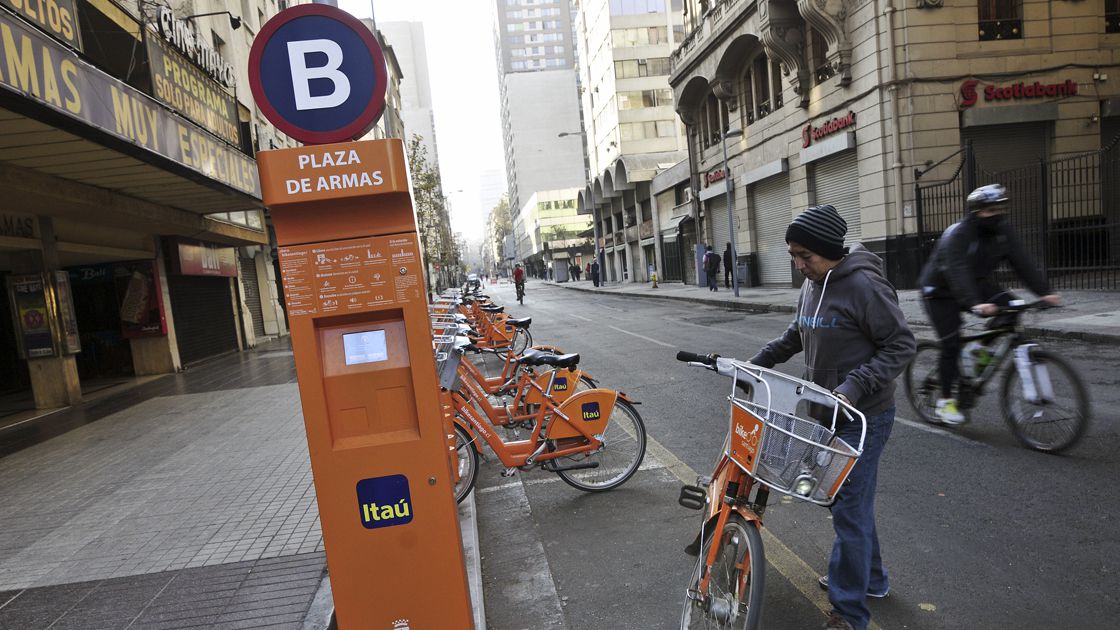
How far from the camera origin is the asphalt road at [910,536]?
2885mm

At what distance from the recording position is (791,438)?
2137 mm

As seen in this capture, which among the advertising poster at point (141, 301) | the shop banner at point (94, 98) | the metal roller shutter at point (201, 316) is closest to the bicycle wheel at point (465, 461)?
the shop banner at point (94, 98)

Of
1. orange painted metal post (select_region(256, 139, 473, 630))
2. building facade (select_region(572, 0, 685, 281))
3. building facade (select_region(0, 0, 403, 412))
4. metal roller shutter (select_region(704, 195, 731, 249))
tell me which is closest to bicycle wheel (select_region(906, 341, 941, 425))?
orange painted metal post (select_region(256, 139, 473, 630))

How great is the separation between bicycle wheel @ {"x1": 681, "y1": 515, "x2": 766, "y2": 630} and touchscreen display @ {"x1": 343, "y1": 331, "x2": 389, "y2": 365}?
145 centimetres

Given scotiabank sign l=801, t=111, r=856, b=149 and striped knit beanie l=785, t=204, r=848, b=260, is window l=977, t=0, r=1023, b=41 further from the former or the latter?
striped knit beanie l=785, t=204, r=848, b=260

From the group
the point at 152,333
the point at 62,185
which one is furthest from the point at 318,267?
the point at 152,333

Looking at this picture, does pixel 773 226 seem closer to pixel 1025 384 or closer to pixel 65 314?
A: pixel 1025 384

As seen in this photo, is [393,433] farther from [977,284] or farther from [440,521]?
[977,284]

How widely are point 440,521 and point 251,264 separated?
70.4ft

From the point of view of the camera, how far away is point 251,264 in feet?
70.7

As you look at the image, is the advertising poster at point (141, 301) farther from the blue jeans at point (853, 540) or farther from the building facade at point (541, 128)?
the building facade at point (541, 128)

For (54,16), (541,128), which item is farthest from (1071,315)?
(541,128)

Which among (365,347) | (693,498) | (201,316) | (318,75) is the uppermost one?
(318,75)

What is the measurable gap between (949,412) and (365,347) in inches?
188
